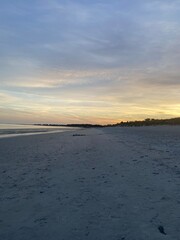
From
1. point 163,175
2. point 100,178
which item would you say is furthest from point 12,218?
point 163,175

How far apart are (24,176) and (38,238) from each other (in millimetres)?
5557

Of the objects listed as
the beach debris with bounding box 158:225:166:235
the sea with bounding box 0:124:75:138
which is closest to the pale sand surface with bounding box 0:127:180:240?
the beach debris with bounding box 158:225:166:235

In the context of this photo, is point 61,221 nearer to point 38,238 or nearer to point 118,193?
point 38,238

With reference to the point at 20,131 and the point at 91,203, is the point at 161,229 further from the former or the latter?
the point at 20,131

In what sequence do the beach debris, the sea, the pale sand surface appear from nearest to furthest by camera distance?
the beach debris
the pale sand surface
the sea

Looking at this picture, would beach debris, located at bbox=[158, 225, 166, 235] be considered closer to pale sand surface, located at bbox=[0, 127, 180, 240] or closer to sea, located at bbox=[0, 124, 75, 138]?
pale sand surface, located at bbox=[0, 127, 180, 240]

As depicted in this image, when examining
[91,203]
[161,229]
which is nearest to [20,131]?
[91,203]

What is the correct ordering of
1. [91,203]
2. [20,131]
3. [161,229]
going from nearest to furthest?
1. [161,229]
2. [91,203]
3. [20,131]

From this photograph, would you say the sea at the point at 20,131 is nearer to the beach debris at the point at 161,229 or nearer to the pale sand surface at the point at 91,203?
the pale sand surface at the point at 91,203

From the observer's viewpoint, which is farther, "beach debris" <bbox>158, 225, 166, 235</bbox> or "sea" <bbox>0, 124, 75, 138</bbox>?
"sea" <bbox>0, 124, 75, 138</bbox>

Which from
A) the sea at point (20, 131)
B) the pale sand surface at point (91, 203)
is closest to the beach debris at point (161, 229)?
the pale sand surface at point (91, 203)

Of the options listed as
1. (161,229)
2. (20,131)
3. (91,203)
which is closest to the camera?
(161,229)

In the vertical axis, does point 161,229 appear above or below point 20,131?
below

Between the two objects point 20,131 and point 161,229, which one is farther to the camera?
point 20,131
